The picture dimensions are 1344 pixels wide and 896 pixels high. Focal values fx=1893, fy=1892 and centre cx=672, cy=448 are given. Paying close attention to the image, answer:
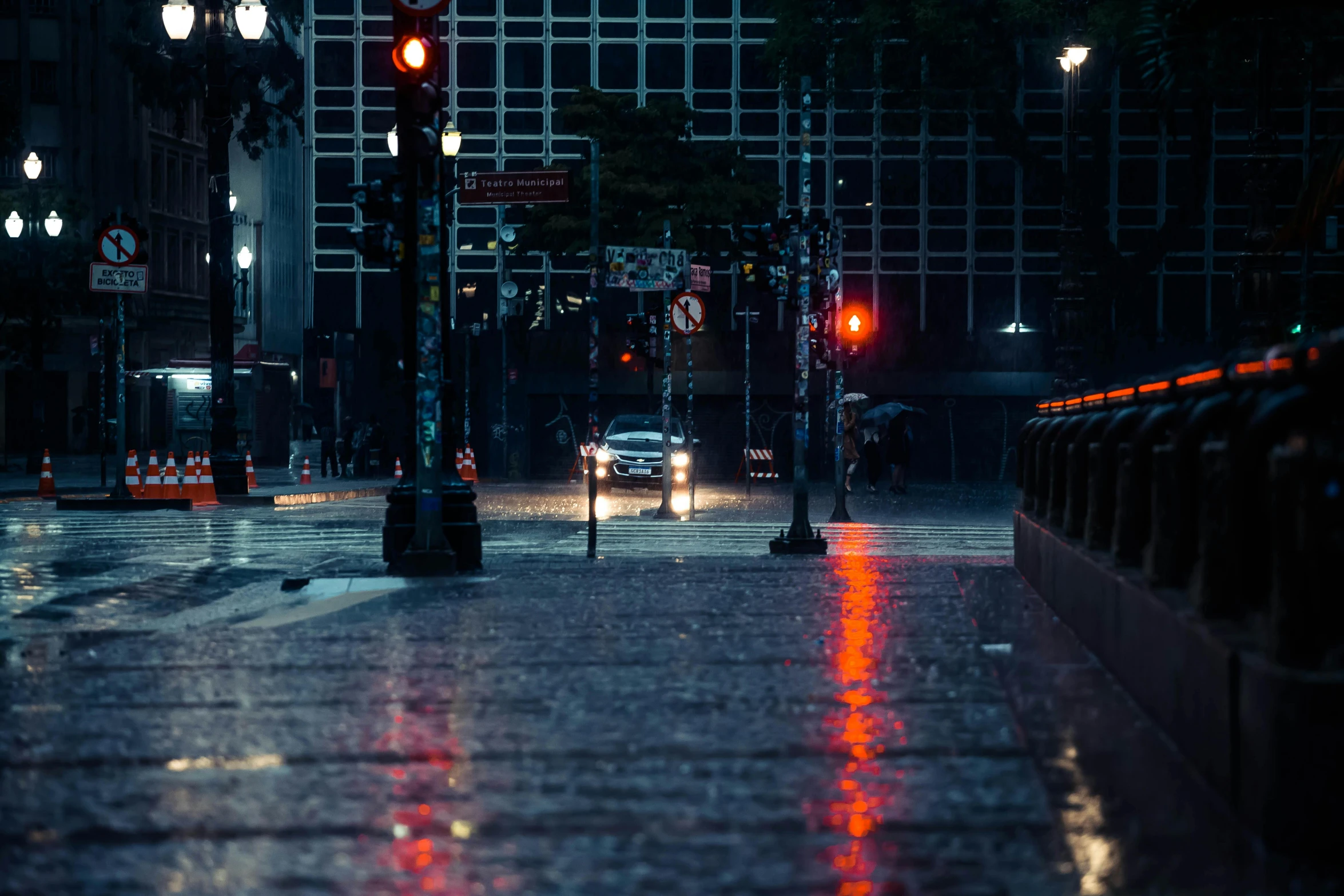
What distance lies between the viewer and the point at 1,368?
69.6 metres

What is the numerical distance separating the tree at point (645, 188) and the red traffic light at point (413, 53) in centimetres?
3168

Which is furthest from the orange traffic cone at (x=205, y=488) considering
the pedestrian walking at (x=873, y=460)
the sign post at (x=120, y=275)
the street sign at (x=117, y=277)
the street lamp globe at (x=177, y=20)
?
the pedestrian walking at (x=873, y=460)

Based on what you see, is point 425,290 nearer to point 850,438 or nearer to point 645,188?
point 850,438

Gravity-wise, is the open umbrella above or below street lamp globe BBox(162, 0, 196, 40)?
below

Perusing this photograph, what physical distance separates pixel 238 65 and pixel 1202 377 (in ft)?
129

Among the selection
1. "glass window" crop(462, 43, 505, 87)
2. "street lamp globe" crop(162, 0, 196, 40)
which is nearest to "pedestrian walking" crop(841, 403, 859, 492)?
"street lamp globe" crop(162, 0, 196, 40)

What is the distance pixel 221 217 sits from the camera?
3041 cm

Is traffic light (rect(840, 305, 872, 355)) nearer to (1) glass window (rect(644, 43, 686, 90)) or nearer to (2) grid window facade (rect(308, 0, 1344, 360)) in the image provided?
(2) grid window facade (rect(308, 0, 1344, 360))

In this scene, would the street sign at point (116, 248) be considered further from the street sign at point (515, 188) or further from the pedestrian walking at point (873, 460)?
the pedestrian walking at point (873, 460)

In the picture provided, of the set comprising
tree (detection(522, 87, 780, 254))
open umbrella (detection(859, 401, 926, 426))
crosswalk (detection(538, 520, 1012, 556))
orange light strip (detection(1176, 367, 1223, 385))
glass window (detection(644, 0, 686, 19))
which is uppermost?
glass window (detection(644, 0, 686, 19))

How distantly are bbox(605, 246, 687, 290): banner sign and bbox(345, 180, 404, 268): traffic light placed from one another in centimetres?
1321

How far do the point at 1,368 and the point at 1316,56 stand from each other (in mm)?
49300

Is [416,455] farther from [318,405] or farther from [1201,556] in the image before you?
[318,405]

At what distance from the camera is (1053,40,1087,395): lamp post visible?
96.5 feet
